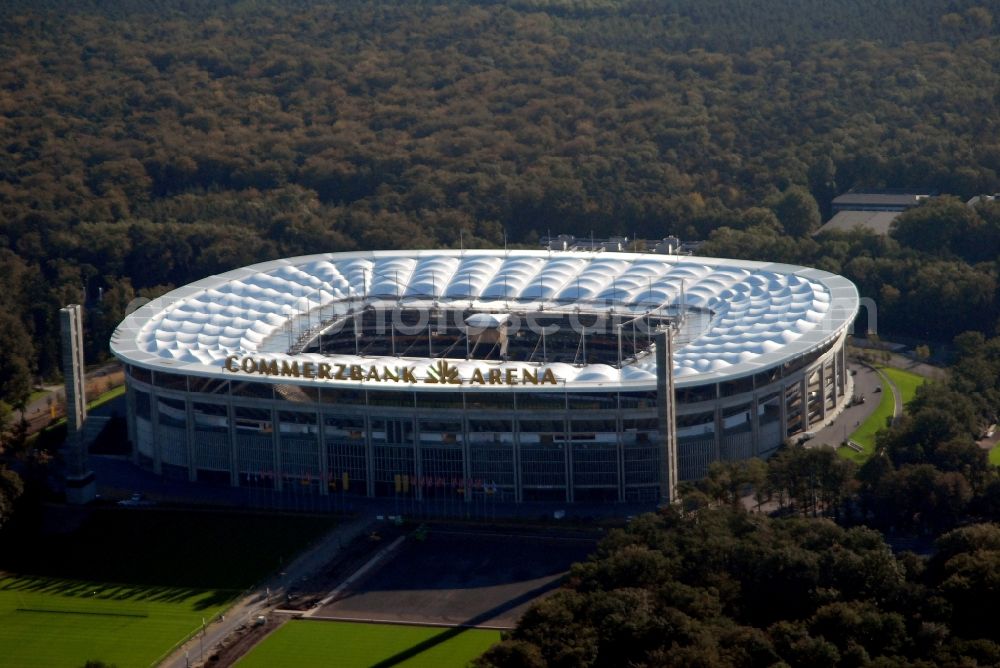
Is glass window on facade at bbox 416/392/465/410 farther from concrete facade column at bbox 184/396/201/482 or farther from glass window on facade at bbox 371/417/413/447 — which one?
concrete facade column at bbox 184/396/201/482

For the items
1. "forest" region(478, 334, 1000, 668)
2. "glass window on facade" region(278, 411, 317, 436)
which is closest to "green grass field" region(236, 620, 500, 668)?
"forest" region(478, 334, 1000, 668)

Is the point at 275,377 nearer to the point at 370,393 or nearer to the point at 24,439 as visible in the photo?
the point at 370,393

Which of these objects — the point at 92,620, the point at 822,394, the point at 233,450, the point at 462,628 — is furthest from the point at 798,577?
the point at 233,450

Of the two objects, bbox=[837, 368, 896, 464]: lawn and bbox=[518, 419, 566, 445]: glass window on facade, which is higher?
bbox=[518, 419, 566, 445]: glass window on facade

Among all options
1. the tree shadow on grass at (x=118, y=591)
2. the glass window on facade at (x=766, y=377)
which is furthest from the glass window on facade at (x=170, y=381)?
the glass window on facade at (x=766, y=377)

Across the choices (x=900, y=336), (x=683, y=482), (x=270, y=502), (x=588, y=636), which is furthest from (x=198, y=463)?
(x=900, y=336)

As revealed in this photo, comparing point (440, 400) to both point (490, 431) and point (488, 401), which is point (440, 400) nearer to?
point (488, 401)
